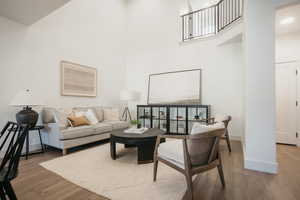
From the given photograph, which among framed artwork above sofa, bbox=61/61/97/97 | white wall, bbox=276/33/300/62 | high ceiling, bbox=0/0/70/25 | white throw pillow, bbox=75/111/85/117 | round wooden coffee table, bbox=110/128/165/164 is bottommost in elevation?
round wooden coffee table, bbox=110/128/165/164

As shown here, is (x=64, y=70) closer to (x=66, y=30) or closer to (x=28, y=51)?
(x=28, y=51)

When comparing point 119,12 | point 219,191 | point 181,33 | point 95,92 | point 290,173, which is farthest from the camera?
point 119,12

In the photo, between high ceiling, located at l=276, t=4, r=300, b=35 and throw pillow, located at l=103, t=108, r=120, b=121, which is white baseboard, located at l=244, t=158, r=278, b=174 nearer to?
high ceiling, located at l=276, t=4, r=300, b=35

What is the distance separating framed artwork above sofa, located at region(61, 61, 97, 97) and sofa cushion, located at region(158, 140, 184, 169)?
3.22 m

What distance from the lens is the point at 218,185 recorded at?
1779 mm

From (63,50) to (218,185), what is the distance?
4388mm

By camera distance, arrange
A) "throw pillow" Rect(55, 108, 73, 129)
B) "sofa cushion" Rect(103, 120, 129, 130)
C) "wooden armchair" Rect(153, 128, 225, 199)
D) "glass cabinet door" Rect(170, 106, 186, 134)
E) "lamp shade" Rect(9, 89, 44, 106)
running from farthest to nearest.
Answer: "glass cabinet door" Rect(170, 106, 186, 134)
"sofa cushion" Rect(103, 120, 129, 130)
"throw pillow" Rect(55, 108, 73, 129)
"lamp shade" Rect(9, 89, 44, 106)
"wooden armchair" Rect(153, 128, 225, 199)

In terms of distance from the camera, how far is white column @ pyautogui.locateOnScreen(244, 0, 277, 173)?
83.3 inches

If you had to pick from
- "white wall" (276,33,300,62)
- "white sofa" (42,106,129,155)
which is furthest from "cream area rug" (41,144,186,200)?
"white wall" (276,33,300,62)

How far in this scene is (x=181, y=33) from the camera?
16.3ft

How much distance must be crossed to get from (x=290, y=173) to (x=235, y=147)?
1227mm

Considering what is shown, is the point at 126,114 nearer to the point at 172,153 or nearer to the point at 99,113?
the point at 99,113

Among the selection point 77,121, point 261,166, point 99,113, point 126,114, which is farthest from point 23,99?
point 261,166

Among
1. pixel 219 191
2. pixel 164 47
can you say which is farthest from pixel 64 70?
pixel 219 191
